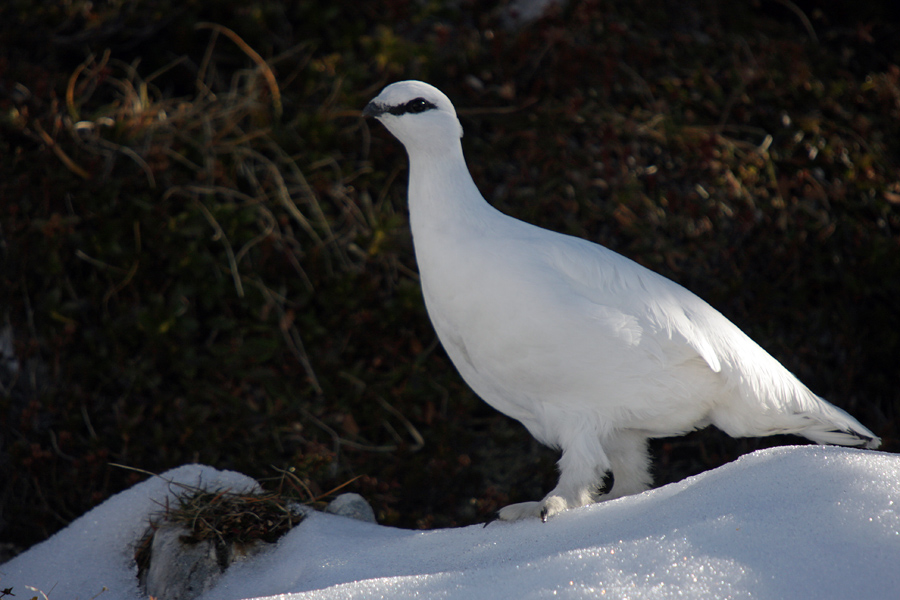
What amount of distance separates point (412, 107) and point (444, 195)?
32cm

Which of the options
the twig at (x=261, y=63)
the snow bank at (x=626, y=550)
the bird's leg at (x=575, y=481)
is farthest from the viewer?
the twig at (x=261, y=63)

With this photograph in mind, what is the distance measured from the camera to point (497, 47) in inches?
182

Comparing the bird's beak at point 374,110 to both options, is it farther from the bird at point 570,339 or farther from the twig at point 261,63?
the twig at point 261,63

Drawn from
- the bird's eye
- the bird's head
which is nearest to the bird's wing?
the bird's head

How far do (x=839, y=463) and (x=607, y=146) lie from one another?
2610 mm

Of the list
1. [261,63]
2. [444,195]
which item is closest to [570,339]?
[444,195]

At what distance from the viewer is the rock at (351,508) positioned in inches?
106

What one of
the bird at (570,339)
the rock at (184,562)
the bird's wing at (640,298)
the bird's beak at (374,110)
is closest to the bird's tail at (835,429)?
the bird at (570,339)

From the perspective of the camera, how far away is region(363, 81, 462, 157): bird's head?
8.39 feet

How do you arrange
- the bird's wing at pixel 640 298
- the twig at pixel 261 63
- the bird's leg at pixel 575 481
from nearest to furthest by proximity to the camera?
the bird's leg at pixel 575 481 < the bird's wing at pixel 640 298 < the twig at pixel 261 63

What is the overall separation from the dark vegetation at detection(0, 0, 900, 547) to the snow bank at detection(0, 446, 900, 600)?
0.78 meters

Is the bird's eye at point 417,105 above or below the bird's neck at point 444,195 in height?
above

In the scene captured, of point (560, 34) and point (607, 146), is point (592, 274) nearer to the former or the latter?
point (607, 146)

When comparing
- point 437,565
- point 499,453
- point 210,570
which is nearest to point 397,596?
point 437,565
